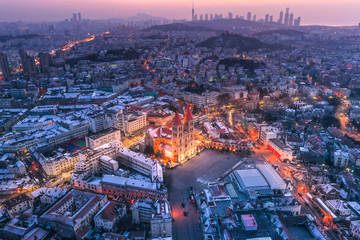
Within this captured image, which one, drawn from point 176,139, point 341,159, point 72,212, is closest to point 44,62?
point 176,139

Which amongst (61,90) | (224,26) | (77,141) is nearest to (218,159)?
(77,141)

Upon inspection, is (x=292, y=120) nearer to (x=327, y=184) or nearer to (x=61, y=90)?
(x=327, y=184)

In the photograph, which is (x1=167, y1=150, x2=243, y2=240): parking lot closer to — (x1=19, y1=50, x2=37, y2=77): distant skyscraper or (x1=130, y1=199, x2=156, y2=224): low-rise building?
(x1=130, y1=199, x2=156, y2=224): low-rise building

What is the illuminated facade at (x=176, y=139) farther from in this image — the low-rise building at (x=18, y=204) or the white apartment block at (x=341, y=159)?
Result: the white apartment block at (x=341, y=159)

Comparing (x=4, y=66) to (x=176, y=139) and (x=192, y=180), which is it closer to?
(x=176, y=139)

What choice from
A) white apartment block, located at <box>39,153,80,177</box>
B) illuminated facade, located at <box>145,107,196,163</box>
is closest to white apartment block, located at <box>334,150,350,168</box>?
illuminated facade, located at <box>145,107,196,163</box>

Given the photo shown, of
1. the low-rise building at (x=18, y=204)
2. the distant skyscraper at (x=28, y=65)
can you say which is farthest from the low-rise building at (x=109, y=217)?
the distant skyscraper at (x=28, y=65)
